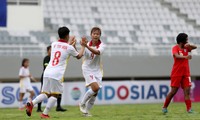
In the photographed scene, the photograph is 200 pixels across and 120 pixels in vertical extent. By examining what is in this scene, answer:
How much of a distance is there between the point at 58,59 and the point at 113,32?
2017 cm

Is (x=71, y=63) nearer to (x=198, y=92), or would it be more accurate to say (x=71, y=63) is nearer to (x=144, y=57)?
(x=144, y=57)

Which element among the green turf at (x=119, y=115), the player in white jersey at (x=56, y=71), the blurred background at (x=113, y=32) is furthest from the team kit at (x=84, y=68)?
the blurred background at (x=113, y=32)

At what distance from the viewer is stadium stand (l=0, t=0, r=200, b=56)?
2969cm

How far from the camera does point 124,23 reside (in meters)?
33.4

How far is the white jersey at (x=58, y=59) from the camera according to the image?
12047mm

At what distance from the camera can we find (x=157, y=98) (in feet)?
87.4

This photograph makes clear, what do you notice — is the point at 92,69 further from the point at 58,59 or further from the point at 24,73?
the point at 24,73

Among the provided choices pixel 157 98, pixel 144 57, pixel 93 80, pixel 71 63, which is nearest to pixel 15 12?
pixel 71 63

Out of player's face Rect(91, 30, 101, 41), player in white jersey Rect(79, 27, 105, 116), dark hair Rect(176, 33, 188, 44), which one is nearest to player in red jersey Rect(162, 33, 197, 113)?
dark hair Rect(176, 33, 188, 44)

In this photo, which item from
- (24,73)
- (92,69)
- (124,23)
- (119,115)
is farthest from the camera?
(124,23)

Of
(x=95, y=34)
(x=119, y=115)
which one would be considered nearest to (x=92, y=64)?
(x=95, y=34)

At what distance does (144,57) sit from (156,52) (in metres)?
0.83

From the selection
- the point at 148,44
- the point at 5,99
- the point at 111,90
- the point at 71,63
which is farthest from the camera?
the point at 148,44

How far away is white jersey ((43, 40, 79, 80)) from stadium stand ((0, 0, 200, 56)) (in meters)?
16.2
